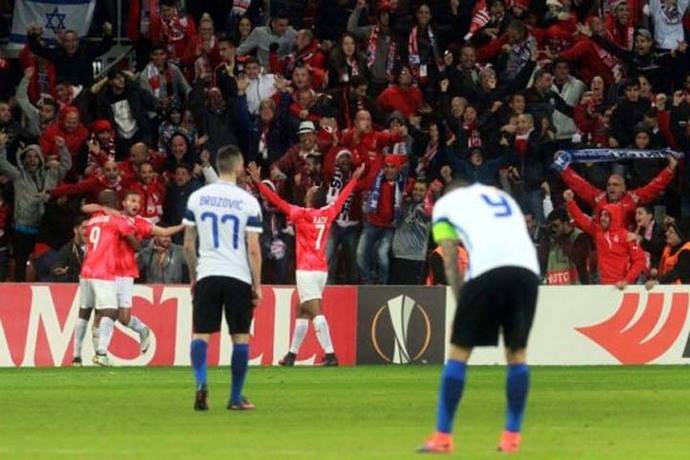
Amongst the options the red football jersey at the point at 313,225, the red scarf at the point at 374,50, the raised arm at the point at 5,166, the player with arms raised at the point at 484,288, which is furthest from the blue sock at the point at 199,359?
the red scarf at the point at 374,50

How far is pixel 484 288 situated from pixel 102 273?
1226cm

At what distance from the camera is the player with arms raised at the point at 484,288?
41.3ft

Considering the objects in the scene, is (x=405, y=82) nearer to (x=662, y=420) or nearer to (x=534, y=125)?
(x=534, y=125)

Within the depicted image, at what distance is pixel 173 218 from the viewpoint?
1069 inches

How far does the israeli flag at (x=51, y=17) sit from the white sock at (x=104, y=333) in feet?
24.2

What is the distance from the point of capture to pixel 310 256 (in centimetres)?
2517

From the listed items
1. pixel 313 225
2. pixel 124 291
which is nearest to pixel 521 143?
pixel 313 225

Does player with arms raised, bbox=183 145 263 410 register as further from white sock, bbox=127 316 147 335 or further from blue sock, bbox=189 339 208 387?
white sock, bbox=127 316 147 335

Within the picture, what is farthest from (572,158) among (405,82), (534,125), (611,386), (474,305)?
(474,305)

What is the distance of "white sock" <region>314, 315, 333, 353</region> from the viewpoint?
25000 mm

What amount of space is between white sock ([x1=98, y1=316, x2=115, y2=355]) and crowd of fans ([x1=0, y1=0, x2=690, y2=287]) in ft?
7.60

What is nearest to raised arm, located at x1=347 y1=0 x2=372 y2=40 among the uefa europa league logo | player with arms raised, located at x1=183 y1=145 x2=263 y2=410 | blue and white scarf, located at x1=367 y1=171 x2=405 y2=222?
blue and white scarf, located at x1=367 y1=171 x2=405 y2=222

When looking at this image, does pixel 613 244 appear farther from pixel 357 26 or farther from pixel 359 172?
pixel 357 26

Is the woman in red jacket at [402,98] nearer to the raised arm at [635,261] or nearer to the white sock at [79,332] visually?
the raised arm at [635,261]
